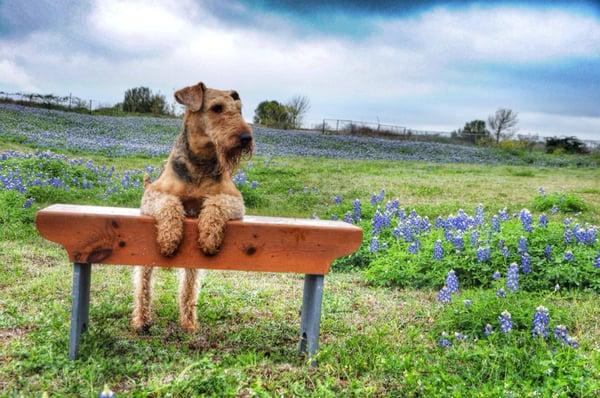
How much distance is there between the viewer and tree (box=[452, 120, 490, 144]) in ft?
159

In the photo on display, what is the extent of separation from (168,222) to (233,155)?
646 millimetres

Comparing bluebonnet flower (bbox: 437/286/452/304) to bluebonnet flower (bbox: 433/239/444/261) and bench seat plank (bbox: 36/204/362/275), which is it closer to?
bluebonnet flower (bbox: 433/239/444/261)

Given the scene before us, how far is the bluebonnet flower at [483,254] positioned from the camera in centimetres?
677

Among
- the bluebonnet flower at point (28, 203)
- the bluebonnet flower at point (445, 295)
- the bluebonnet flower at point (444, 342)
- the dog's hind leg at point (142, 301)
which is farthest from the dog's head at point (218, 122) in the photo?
the bluebonnet flower at point (28, 203)

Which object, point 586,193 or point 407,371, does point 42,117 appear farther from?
point 407,371

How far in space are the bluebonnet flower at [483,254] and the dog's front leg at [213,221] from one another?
3.73 meters

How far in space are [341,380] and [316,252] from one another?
36.7 inches

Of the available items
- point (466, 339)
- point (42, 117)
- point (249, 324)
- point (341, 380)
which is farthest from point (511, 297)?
point (42, 117)

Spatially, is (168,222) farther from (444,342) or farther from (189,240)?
(444,342)

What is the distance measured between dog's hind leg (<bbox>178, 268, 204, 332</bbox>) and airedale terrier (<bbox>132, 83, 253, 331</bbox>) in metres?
0.87

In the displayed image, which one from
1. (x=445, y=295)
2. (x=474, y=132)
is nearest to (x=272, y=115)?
(x=474, y=132)

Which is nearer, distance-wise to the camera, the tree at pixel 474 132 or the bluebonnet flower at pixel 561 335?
the bluebonnet flower at pixel 561 335

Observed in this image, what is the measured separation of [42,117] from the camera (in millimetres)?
27141

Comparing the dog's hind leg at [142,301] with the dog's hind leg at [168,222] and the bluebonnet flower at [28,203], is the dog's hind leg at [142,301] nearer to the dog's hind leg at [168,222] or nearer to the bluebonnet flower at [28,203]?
the dog's hind leg at [168,222]
